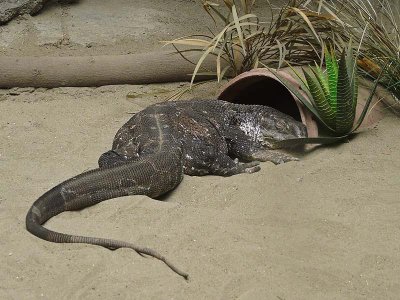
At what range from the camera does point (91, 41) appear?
778 cm

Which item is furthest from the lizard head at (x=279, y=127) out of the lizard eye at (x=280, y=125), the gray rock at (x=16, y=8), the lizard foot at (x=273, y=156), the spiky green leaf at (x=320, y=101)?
the gray rock at (x=16, y=8)

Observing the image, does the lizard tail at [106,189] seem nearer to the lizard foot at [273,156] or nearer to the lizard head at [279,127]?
the lizard foot at [273,156]

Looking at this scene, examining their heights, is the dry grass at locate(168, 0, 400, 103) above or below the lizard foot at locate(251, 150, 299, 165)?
above

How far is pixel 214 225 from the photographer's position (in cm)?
440

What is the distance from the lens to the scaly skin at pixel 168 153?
4520 millimetres

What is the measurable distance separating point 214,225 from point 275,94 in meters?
2.89

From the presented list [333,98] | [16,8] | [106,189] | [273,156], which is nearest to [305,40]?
[333,98]

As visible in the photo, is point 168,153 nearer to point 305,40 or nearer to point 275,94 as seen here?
point 305,40

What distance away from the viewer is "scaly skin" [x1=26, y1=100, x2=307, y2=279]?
4.52 metres

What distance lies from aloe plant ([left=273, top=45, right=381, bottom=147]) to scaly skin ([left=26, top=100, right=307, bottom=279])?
11.2 inches

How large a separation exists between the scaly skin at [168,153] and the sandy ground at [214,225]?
0.08 meters

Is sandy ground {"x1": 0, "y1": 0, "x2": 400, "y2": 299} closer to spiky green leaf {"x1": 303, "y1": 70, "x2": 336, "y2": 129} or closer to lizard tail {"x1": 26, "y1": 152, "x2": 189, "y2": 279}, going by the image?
lizard tail {"x1": 26, "y1": 152, "x2": 189, "y2": 279}

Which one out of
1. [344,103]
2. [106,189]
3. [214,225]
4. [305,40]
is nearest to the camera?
[214,225]

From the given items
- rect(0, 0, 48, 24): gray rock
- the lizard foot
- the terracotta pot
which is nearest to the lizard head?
the terracotta pot
